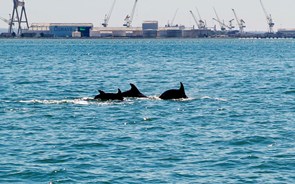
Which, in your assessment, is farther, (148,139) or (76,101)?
(76,101)

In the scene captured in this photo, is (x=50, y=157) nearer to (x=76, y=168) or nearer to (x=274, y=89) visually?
(x=76, y=168)

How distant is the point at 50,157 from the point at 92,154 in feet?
5.15

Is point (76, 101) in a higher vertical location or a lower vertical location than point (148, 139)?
lower

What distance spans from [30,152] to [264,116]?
48.5 ft

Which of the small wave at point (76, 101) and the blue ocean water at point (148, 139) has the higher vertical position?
the blue ocean water at point (148, 139)

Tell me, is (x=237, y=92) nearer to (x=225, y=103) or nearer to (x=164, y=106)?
(x=225, y=103)

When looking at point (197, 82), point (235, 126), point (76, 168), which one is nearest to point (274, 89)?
point (197, 82)

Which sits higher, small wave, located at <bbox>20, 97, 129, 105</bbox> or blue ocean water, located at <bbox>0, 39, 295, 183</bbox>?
blue ocean water, located at <bbox>0, 39, 295, 183</bbox>

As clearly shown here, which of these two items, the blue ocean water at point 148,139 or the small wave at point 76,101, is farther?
the small wave at point 76,101

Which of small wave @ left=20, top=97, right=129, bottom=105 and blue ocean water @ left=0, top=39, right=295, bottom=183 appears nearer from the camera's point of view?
blue ocean water @ left=0, top=39, right=295, bottom=183

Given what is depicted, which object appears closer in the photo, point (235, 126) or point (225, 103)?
point (235, 126)

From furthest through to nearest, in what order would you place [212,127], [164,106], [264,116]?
[164,106] → [264,116] → [212,127]

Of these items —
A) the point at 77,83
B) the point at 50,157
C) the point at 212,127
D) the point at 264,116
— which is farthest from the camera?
the point at 77,83

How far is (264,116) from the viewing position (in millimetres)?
41688
